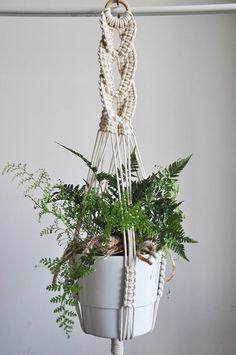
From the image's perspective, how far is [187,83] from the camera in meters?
1.58

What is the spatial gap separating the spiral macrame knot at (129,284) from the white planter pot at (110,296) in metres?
0.01

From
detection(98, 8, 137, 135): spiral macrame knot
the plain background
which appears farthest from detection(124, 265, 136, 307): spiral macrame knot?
the plain background

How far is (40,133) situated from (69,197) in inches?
27.4

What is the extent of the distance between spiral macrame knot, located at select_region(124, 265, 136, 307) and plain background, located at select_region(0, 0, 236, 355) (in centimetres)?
73

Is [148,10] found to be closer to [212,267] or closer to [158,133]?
[158,133]

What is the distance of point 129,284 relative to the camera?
32.5 inches

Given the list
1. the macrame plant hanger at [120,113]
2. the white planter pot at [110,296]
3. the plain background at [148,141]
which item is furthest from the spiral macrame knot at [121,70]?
the plain background at [148,141]

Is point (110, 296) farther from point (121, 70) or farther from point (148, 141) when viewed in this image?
point (148, 141)

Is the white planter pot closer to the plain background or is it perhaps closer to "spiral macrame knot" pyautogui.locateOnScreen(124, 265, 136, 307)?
"spiral macrame knot" pyautogui.locateOnScreen(124, 265, 136, 307)

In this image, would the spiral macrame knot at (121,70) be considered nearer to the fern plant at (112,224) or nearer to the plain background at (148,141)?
the fern plant at (112,224)

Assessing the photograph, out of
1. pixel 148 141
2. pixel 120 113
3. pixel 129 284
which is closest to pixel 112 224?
pixel 129 284

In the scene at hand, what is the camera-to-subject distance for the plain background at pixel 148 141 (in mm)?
1543

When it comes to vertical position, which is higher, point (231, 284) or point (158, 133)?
point (158, 133)

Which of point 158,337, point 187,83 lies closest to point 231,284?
point 158,337
